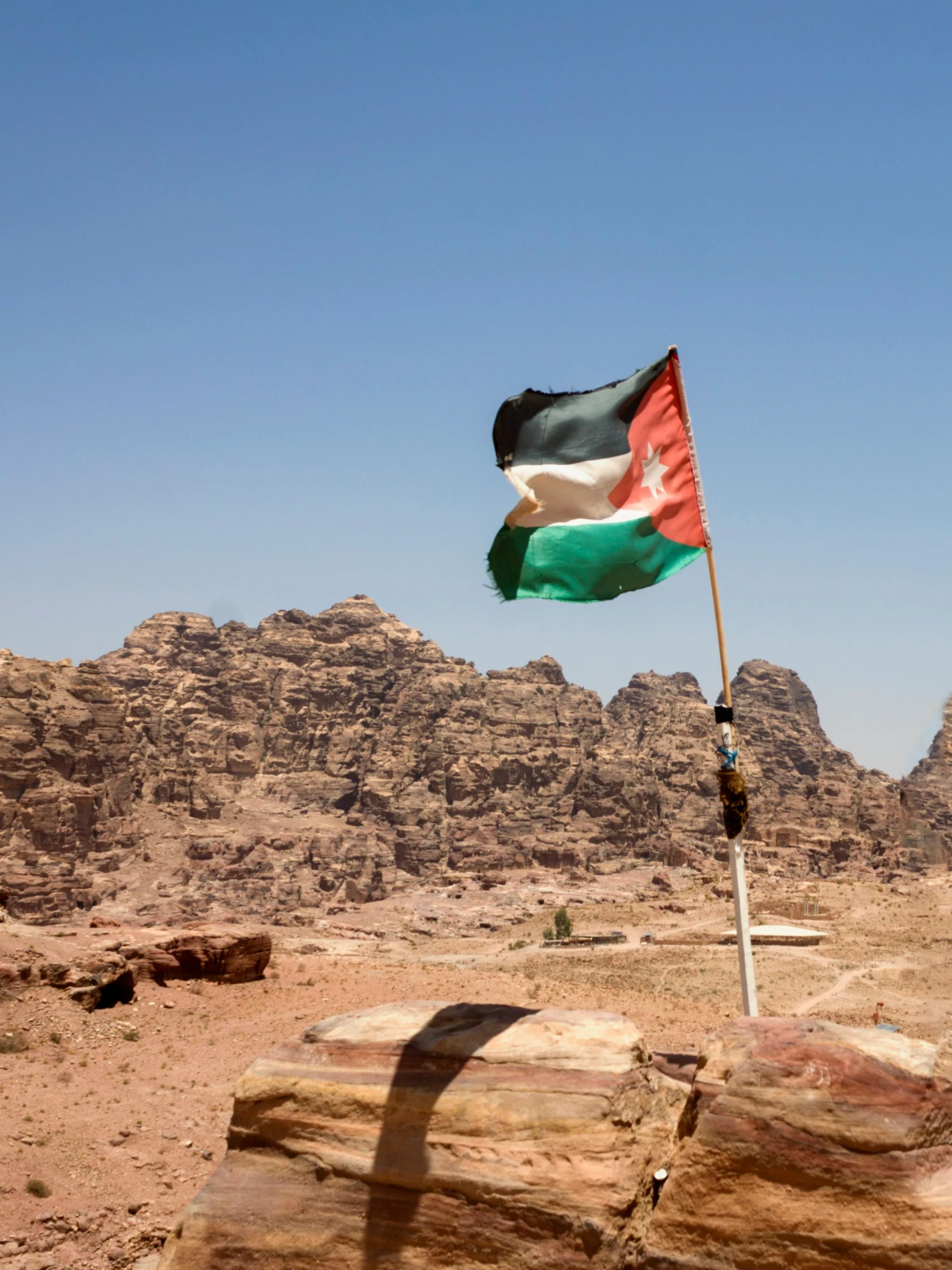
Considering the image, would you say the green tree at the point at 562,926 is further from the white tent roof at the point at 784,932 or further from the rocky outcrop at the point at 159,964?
the rocky outcrop at the point at 159,964

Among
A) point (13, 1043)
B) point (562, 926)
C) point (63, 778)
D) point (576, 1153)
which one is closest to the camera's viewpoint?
point (576, 1153)

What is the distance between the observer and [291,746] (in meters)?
141

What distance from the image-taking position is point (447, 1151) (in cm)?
745

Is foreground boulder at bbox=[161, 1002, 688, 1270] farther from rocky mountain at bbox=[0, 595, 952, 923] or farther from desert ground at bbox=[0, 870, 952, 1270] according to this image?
rocky mountain at bbox=[0, 595, 952, 923]

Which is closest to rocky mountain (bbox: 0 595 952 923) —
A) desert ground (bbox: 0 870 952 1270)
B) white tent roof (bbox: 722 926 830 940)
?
white tent roof (bbox: 722 926 830 940)

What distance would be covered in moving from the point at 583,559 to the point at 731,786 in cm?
263

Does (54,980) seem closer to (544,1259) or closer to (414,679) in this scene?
(544,1259)

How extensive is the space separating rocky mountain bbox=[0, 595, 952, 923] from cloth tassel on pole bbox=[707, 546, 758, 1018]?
7316cm

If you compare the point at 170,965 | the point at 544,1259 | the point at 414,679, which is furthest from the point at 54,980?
the point at 414,679

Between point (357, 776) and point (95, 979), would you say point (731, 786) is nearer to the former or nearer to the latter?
point (95, 979)

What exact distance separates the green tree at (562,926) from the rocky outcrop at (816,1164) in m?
55.6

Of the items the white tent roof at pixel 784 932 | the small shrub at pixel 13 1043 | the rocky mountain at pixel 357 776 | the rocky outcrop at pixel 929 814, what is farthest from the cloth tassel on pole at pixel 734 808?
the rocky mountain at pixel 357 776

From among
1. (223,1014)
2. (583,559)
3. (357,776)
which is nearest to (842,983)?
(223,1014)

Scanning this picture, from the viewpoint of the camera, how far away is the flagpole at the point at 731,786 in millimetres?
8617
